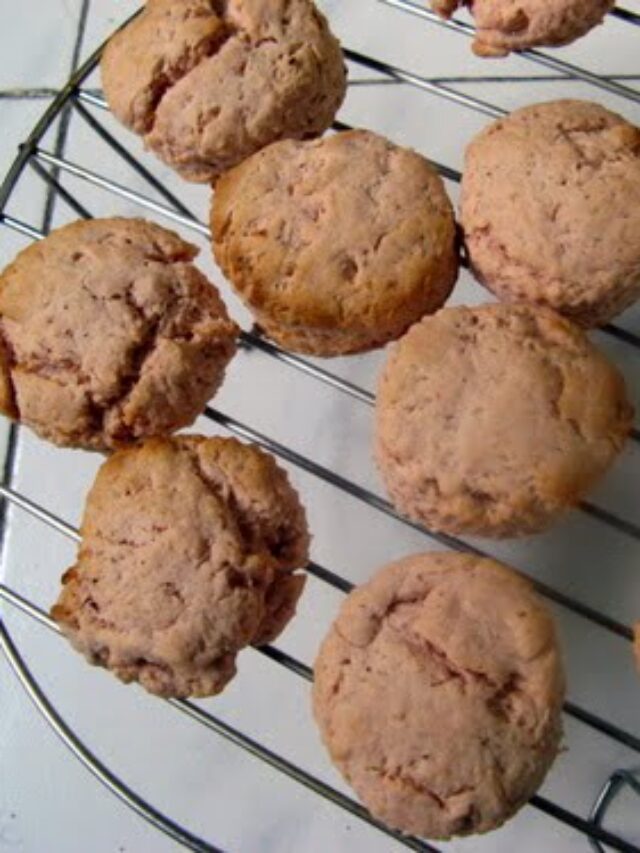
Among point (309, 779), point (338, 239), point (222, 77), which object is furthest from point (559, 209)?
point (309, 779)

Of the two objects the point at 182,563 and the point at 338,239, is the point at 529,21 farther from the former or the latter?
the point at 182,563

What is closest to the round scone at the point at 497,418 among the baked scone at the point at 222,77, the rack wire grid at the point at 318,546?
the rack wire grid at the point at 318,546

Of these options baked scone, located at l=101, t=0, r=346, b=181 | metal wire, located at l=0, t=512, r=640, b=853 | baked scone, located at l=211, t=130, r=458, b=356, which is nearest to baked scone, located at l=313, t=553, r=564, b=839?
metal wire, located at l=0, t=512, r=640, b=853

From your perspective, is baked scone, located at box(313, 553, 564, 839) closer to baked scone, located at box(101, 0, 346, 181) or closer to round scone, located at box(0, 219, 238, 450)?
round scone, located at box(0, 219, 238, 450)

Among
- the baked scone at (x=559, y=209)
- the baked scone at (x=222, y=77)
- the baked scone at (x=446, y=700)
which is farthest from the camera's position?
the baked scone at (x=222, y=77)

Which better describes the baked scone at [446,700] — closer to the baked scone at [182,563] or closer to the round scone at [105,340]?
the baked scone at [182,563]

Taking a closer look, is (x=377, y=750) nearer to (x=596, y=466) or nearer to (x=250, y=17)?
(x=596, y=466)
